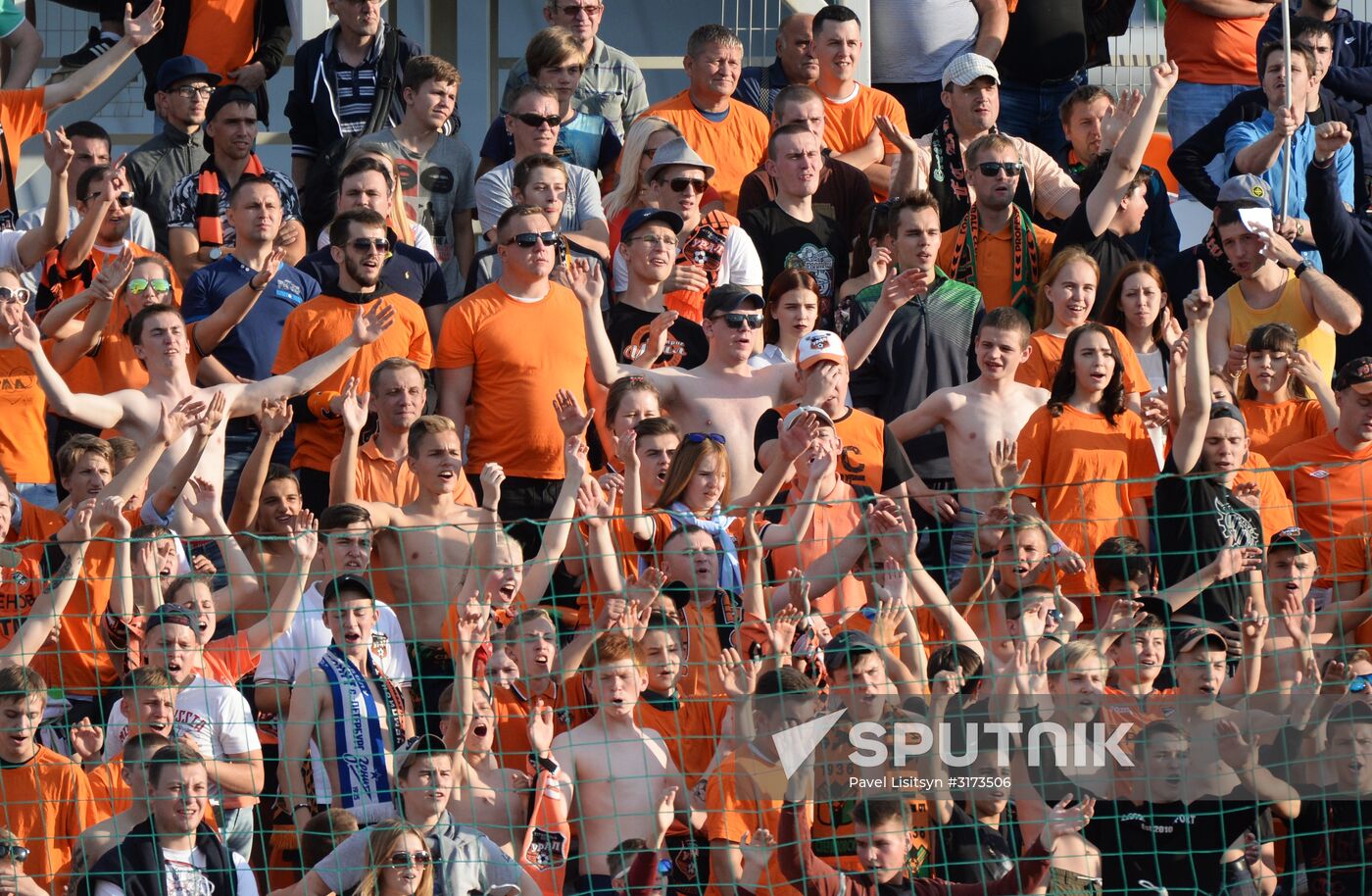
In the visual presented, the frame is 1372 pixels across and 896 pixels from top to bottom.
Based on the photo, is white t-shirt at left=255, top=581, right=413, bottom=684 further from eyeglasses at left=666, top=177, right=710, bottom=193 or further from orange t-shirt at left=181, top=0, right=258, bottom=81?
orange t-shirt at left=181, top=0, right=258, bottom=81

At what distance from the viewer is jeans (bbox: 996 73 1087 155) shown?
13.4 m

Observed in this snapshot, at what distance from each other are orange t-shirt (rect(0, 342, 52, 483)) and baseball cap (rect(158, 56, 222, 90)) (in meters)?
2.35

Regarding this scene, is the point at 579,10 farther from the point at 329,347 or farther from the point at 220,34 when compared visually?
the point at 329,347

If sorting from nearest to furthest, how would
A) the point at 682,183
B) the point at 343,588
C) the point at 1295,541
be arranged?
the point at 343,588 → the point at 1295,541 → the point at 682,183

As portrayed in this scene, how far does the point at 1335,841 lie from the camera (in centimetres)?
873

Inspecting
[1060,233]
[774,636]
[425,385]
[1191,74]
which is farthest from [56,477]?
[1191,74]

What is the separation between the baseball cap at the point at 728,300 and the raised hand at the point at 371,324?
1.31 metres

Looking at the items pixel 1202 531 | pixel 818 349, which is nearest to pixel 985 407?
pixel 818 349

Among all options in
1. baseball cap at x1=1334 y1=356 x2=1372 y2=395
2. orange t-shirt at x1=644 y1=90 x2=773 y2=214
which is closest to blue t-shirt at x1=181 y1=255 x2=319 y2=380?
orange t-shirt at x1=644 y1=90 x2=773 y2=214

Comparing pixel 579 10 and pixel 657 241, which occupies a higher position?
pixel 579 10

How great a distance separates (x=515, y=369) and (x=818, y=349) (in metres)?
1.32

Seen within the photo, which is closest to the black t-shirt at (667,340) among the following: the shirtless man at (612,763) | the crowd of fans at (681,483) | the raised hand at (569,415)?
the crowd of fans at (681,483)

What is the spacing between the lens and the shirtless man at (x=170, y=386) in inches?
393

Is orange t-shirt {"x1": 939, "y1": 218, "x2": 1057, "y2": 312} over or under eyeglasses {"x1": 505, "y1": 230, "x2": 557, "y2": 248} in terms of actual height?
under
